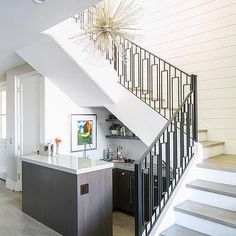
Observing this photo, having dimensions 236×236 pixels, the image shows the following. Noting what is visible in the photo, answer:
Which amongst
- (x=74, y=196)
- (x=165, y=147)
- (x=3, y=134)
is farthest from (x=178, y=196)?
(x=3, y=134)

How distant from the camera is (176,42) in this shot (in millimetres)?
4672

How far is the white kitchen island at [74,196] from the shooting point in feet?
10.7

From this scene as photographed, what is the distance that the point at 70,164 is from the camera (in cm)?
357

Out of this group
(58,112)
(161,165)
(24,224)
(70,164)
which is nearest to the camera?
(161,165)

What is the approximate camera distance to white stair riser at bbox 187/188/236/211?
104 inches

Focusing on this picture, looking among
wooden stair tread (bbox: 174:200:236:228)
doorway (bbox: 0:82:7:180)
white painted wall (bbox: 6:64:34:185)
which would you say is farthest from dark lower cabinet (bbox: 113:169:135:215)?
doorway (bbox: 0:82:7:180)

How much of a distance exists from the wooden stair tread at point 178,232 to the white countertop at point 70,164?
121cm

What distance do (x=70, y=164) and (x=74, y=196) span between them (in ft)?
1.57

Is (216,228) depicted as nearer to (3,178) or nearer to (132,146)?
(132,146)

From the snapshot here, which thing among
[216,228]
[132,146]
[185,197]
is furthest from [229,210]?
[132,146]

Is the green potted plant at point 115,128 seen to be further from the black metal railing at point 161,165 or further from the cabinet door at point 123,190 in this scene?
the black metal railing at point 161,165

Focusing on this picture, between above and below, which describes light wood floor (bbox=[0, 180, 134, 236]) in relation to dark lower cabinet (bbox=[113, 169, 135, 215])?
below

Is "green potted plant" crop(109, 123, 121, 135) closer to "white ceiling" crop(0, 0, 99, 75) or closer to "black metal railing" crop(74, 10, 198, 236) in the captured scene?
"black metal railing" crop(74, 10, 198, 236)

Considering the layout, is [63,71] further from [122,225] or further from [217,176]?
[217,176]
